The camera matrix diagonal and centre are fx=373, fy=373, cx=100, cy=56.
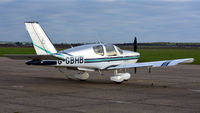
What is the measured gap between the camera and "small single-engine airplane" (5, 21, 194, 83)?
51.6 ft

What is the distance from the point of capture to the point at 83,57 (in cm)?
1636

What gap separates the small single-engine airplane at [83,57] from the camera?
620 inches

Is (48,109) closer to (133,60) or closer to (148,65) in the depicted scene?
(148,65)

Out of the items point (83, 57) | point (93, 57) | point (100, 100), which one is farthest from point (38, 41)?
point (100, 100)

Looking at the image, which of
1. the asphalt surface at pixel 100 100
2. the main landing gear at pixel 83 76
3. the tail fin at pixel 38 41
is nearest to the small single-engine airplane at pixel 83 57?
the tail fin at pixel 38 41

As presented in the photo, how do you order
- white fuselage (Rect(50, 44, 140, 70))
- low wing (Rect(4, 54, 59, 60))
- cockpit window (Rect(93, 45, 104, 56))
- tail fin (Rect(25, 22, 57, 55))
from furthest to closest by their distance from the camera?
cockpit window (Rect(93, 45, 104, 56)), tail fin (Rect(25, 22, 57, 55)), white fuselage (Rect(50, 44, 140, 70)), low wing (Rect(4, 54, 59, 60))

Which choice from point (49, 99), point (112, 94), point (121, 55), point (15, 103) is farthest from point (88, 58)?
point (15, 103)

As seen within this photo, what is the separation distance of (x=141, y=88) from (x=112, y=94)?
2.40 meters

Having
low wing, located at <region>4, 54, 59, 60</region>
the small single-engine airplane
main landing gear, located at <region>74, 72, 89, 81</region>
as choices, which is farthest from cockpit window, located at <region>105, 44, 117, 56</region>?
low wing, located at <region>4, 54, 59, 60</region>

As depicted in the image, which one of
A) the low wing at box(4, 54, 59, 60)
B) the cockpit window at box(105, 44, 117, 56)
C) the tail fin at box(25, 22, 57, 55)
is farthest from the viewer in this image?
the cockpit window at box(105, 44, 117, 56)

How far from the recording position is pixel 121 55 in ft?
58.7

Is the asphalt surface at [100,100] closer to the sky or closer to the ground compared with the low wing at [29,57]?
closer to the ground

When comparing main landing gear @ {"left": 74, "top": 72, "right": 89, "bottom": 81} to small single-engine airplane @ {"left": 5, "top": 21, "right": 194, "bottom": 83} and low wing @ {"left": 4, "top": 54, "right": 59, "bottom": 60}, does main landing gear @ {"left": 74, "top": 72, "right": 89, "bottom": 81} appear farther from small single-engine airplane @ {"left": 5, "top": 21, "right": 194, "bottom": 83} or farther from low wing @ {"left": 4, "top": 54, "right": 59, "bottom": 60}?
low wing @ {"left": 4, "top": 54, "right": 59, "bottom": 60}

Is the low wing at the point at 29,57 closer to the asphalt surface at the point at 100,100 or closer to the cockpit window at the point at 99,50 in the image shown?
the asphalt surface at the point at 100,100
